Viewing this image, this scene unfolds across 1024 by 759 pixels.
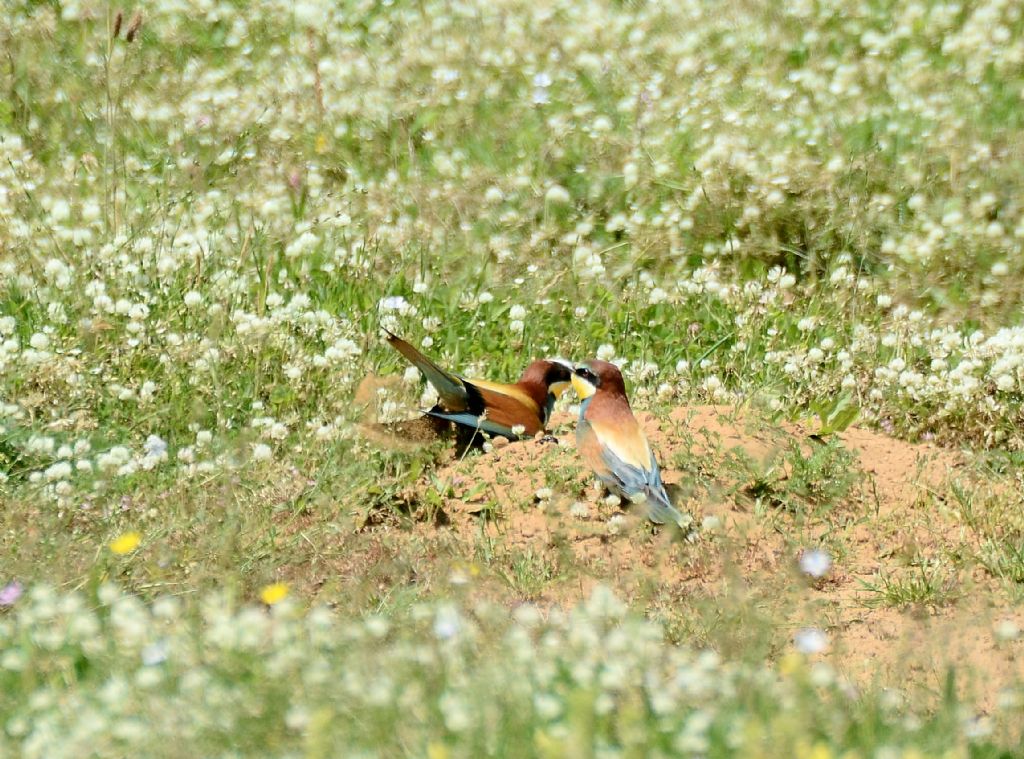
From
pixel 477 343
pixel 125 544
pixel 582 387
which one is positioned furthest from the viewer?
pixel 477 343

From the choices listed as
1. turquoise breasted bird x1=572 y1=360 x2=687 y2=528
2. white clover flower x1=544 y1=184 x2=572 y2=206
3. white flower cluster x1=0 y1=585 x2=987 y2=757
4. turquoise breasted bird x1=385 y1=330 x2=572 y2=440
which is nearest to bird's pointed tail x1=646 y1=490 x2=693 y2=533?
turquoise breasted bird x1=572 y1=360 x2=687 y2=528

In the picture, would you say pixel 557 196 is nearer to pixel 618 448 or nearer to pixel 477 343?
pixel 477 343

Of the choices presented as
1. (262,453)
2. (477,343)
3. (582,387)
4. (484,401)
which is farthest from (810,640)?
(477,343)

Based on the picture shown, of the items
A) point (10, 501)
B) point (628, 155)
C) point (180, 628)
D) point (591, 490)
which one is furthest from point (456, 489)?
point (628, 155)

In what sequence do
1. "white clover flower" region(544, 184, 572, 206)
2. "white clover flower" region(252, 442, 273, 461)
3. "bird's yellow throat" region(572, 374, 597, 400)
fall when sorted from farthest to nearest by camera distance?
"white clover flower" region(544, 184, 572, 206) → "bird's yellow throat" region(572, 374, 597, 400) → "white clover flower" region(252, 442, 273, 461)

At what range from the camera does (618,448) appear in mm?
5285

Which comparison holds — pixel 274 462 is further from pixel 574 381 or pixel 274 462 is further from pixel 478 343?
pixel 478 343

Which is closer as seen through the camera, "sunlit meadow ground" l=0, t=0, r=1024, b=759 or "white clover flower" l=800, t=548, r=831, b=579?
"sunlit meadow ground" l=0, t=0, r=1024, b=759

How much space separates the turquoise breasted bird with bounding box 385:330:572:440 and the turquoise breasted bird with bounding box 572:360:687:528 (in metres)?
0.36

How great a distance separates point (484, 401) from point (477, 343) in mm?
1233

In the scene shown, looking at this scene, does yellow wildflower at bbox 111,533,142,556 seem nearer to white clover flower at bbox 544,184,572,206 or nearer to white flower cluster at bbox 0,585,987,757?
white flower cluster at bbox 0,585,987,757

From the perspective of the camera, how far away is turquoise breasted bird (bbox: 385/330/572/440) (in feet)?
19.2

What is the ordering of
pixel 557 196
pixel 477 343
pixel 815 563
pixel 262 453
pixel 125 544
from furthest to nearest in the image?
pixel 557 196 → pixel 477 343 → pixel 262 453 → pixel 815 563 → pixel 125 544

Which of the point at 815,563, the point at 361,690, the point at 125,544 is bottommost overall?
the point at 815,563
